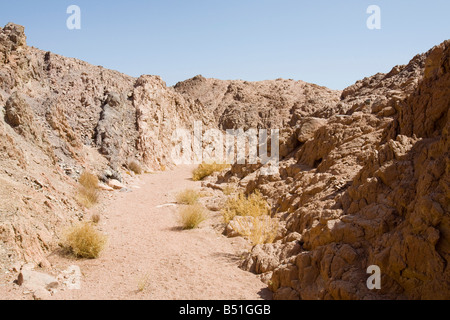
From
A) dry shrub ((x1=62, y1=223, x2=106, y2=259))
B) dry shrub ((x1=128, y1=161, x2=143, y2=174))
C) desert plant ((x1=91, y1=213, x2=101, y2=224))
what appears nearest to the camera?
dry shrub ((x1=62, y1=223, x2=106, y2=259))

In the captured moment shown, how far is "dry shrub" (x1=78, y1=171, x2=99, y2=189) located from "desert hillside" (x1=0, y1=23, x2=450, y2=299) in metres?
0.23

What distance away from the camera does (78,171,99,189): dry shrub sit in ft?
35.5

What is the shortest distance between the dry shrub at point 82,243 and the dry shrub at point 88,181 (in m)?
4.39

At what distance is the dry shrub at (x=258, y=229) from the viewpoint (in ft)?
21.8

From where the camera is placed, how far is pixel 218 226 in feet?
28.1

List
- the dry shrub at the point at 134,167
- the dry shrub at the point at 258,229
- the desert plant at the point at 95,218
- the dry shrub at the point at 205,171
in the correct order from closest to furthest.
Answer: the dry shrub at the point at 258,229 → the desert plant at the point at 95,218 → the dry shrub at the point at 205,171 → the dry shrub at the point at 134,167

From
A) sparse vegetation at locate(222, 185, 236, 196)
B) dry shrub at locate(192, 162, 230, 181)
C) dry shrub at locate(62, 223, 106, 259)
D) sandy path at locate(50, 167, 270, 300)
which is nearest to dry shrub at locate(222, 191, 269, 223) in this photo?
sandy path at locate(50, 167, 270, 300)

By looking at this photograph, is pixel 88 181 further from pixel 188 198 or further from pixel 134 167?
pixel 134 167

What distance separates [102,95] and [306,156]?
15.0 metres

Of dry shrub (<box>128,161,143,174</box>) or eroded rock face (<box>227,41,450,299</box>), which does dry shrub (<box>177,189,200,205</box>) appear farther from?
dry shrub (<box>128,161,143,174</box>)

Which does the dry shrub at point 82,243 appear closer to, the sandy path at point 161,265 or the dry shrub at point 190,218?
the sandy path at point 161,265

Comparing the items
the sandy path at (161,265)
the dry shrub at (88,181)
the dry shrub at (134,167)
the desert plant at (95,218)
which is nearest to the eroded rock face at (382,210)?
the sandy path at (161,265)

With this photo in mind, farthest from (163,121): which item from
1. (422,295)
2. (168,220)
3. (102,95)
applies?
(422,295)
